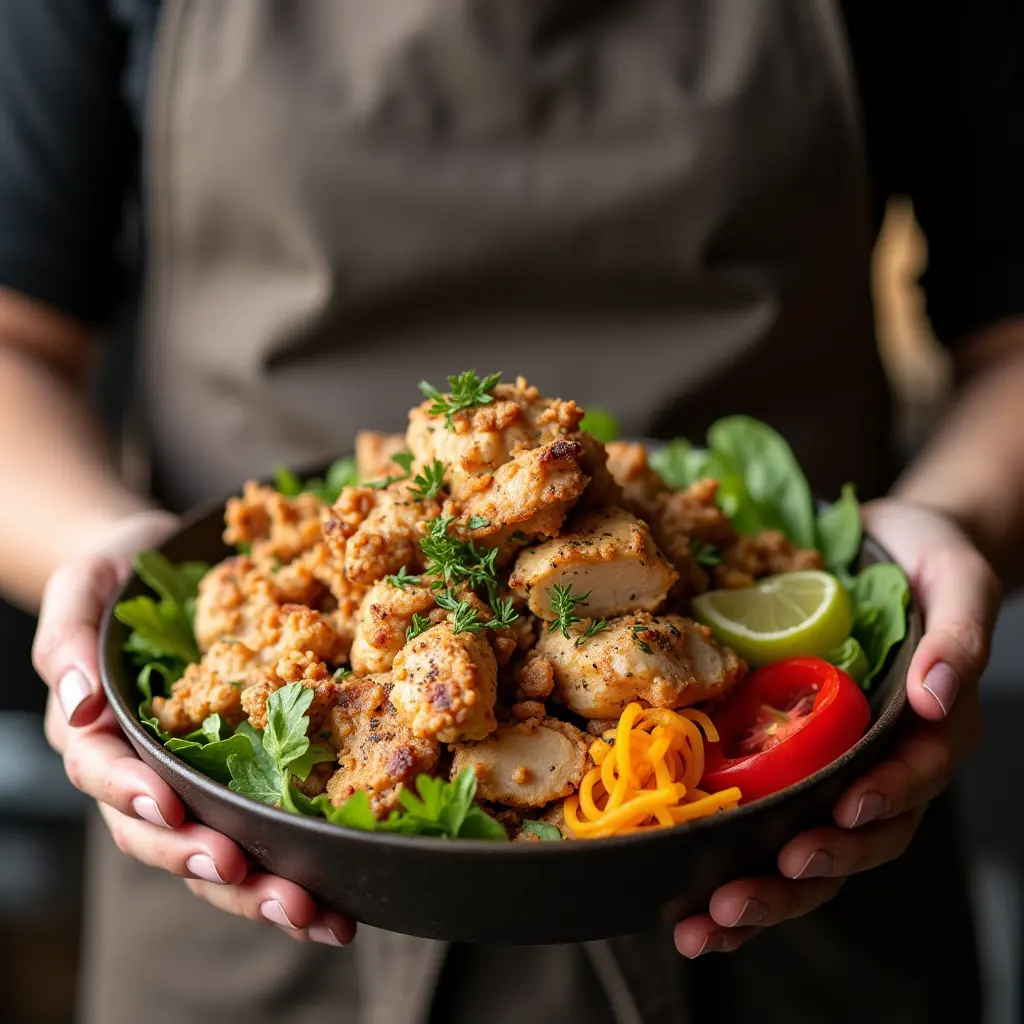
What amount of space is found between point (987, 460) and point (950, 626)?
2.70 feet

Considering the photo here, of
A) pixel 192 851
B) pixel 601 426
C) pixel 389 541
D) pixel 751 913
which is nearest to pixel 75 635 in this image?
pixel 192 851

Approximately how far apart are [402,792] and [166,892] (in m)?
1.41

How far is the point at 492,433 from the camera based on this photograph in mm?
1695

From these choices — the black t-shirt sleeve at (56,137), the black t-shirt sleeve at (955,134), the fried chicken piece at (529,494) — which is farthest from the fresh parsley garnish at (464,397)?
the black t-shirt sleeve at (955,134)

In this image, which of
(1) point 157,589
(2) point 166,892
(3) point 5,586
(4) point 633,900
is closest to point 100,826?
(2) point 166,892

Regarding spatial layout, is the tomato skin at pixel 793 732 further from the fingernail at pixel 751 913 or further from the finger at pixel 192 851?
the finger at pixel 192 851

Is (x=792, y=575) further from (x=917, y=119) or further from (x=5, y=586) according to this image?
(x=5, y=586)

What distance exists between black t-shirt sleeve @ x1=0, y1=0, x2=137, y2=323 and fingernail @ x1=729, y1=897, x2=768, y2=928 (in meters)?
2.09

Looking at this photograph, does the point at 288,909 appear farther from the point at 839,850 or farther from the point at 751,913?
the point at 839,850

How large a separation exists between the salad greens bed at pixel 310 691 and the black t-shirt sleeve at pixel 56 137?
90 centimetres

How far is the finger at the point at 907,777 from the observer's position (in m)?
1.54

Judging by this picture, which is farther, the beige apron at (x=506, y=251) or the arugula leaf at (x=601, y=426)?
the beige apron at (x=506, y=251)

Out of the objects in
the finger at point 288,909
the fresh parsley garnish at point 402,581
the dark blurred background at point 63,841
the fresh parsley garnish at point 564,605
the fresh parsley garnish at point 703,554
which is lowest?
the dark blurred background at point 63,841

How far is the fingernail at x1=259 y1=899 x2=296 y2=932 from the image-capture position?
1544 mm
